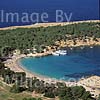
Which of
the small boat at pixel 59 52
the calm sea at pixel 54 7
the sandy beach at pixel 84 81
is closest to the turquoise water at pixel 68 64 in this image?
the small boat at pixel 59 52

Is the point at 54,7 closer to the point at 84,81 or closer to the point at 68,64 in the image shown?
the point at 68,64

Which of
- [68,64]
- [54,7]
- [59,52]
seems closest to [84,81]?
[68,64]

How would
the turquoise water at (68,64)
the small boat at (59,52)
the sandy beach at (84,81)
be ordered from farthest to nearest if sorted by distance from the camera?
the small boat at (59,52), the turquoise water at (68,64), the sandy beach at (84,81)

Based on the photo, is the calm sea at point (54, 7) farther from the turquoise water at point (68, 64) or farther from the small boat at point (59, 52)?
the turquoise water at point (68, 64)

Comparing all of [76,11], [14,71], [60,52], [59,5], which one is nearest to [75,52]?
[60,52]

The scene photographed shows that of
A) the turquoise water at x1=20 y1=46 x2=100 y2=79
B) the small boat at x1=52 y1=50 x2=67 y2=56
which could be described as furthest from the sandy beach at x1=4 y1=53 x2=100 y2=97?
the small boat at x1=52 y1=50 x2=67 y2=56

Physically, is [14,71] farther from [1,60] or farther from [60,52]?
[60,52]
